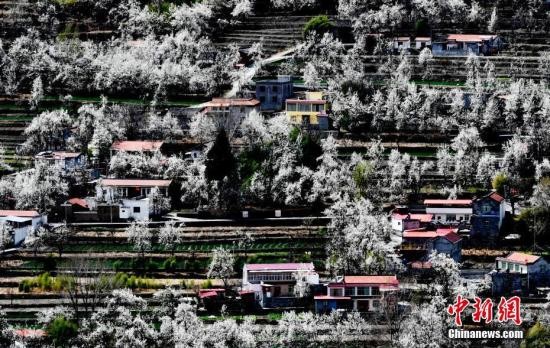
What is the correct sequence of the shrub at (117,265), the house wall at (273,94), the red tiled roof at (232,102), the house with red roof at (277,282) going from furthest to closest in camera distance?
the house wall at (273,94)
the red tiled roof at (232,102)
the shrub at (117,265)
the house with red roof at (277,282)

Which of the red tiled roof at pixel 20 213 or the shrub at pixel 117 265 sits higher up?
the red tiled roof at pixel 20 213

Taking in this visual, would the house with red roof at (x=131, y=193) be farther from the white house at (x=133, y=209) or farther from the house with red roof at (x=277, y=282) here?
the house with red roof at (x=277, y=282)

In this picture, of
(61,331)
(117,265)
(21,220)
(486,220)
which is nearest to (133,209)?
(21,220)

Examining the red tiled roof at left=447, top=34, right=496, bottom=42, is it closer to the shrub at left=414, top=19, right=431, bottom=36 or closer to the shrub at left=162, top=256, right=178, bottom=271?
the shrub at left=414, top=19, right=431, bottom=36

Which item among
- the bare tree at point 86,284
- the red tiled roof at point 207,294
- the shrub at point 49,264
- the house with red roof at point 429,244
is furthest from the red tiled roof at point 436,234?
the shrub at point 49,264

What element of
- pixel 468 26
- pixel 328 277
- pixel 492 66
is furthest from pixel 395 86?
pixel 328 277

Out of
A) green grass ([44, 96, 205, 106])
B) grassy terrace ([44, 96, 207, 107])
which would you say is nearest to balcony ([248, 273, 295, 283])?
grassy terrace ([44, 96, 207, 107])

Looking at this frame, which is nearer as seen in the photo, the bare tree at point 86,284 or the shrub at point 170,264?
the bare tree at point 86,284
